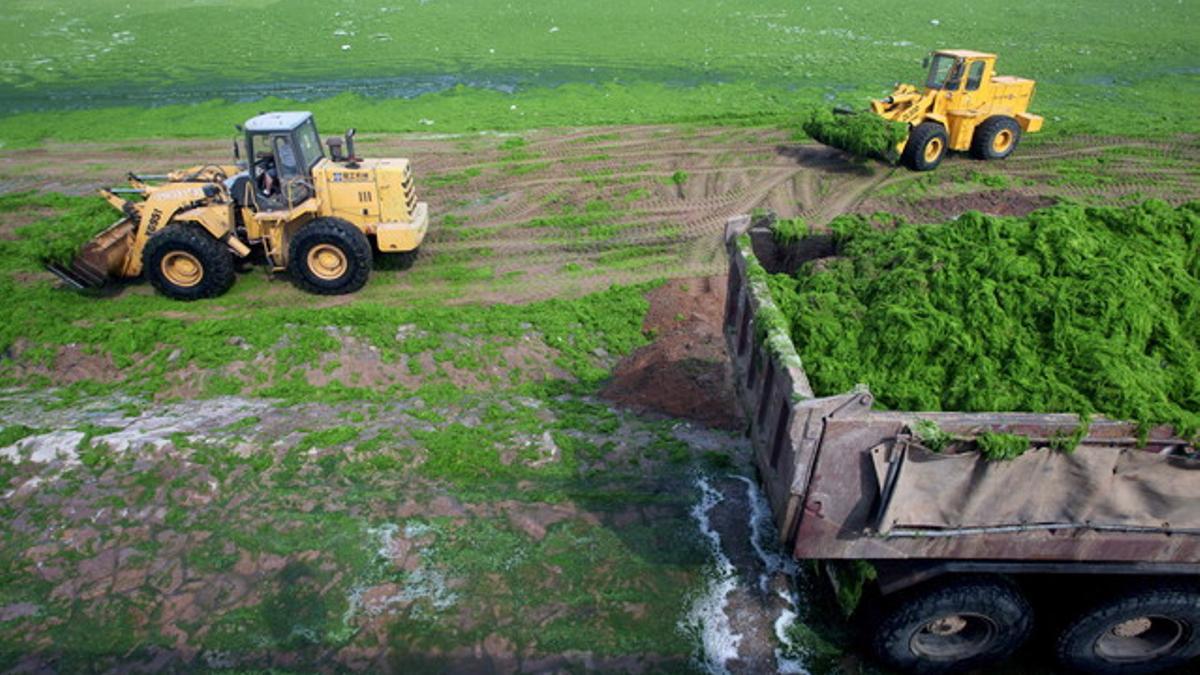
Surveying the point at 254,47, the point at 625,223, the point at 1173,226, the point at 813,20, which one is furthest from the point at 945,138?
the point at 254,47

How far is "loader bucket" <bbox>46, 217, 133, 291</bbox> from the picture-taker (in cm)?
1003

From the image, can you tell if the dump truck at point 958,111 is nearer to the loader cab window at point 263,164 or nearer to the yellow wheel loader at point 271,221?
the yellow wheel loader at point 271,221

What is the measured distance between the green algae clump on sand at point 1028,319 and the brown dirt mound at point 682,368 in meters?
2.40

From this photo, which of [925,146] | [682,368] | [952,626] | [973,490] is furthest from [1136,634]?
[925,146]

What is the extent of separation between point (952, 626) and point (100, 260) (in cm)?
1122

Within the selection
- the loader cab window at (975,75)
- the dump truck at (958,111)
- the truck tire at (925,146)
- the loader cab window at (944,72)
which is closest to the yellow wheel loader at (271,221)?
the dump truck at (958,111)

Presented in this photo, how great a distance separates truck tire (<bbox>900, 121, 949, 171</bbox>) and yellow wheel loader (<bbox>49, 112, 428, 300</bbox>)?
10.1 metres

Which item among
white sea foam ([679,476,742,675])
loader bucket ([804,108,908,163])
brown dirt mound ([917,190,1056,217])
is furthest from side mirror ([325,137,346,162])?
brown dirt mound ([917,190,1056,217])

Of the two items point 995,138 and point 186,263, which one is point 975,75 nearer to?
point 995,138

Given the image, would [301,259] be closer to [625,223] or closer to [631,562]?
[625,223]

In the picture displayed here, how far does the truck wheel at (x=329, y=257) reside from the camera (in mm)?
10492

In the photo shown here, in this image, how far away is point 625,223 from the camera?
42.8 ft

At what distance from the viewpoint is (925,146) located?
48.1 ft

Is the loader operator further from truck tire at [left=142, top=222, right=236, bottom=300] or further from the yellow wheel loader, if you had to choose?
truck tire at [left=142, top=222, right=236, bottom=300]
